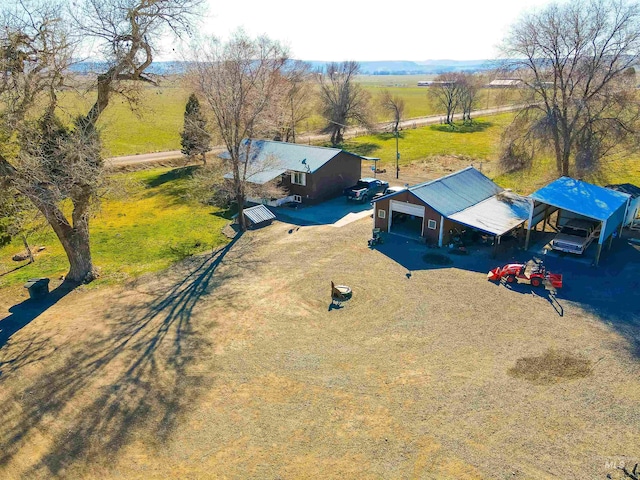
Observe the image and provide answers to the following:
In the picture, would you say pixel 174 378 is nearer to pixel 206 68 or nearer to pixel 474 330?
pixel 474 330

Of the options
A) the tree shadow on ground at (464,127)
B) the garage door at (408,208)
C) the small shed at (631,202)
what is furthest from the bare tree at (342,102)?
the small shed at (631,202)

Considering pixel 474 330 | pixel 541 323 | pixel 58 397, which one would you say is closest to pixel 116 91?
pixel 58 397

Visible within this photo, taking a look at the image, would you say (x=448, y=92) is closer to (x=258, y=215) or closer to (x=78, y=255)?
(x=258, y=215)

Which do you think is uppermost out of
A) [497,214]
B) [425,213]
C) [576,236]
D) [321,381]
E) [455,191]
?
[455,191]

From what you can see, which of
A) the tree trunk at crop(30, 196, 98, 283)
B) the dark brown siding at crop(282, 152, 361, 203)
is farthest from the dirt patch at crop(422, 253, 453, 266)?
the tree trunk at crop(30, 196, 98, 283)

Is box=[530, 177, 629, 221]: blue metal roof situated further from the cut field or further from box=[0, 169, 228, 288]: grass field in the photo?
box=[0, 169, 228, 288]: grass field

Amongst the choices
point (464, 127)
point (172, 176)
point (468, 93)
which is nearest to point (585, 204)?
point (172, 176)
